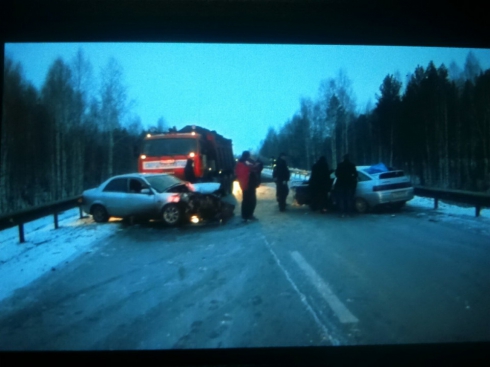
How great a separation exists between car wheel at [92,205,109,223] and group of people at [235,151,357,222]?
35.8 inches

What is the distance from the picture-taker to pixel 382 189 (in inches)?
128

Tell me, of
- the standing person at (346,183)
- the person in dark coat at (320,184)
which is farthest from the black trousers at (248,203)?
the standing person at (346,183)

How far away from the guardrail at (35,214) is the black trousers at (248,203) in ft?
3.49

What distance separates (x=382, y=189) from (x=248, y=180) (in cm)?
90

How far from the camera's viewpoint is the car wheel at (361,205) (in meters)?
3.27

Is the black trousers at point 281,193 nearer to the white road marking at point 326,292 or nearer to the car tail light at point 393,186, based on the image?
the white road marking at point 326,292

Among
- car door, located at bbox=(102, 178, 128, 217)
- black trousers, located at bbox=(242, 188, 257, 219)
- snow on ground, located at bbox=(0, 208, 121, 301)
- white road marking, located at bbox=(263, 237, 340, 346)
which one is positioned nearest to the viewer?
white road marking, located at bbox=(263, 237, 340, 346)

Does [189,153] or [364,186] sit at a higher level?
[189,153]

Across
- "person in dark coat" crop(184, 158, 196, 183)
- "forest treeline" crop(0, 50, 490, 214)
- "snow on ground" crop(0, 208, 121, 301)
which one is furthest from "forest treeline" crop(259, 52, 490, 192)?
"snow on ground" crop(0, 208, 121, 301)

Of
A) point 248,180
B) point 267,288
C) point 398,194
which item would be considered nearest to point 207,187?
point 248,180

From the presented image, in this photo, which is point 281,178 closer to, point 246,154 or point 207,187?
point 246,154

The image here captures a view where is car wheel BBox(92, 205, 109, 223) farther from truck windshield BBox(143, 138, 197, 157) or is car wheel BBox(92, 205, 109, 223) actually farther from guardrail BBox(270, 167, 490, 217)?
guardrail BBox(270, 167, 490, 217)

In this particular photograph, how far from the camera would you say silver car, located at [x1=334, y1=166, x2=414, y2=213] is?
10.6 ft

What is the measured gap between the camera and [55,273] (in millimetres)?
2943
